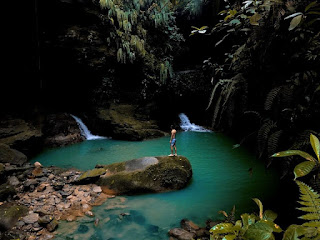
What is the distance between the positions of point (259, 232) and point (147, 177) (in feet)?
14.7

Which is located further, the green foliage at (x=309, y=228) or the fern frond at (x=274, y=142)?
the fern frond at (x=274, y=142)

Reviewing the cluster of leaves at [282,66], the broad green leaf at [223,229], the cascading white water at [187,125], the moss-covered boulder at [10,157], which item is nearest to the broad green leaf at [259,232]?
the broad green leaf at [223,229]

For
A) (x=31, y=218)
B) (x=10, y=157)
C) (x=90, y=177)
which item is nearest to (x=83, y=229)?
(x=31, y=218)

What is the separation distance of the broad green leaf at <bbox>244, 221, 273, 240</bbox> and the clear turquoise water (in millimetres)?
2299

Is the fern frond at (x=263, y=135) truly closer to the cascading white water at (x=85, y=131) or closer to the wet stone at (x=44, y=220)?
the wet stone at (x=44, y=220)

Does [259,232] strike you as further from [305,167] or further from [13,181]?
[13,181]

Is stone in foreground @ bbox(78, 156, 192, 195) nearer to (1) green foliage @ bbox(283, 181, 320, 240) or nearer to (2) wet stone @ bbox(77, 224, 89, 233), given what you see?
(2) wet stone @ bbox(77, 224, 89, 233)

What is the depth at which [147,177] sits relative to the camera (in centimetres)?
512

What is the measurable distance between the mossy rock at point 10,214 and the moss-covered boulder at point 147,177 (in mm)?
1798

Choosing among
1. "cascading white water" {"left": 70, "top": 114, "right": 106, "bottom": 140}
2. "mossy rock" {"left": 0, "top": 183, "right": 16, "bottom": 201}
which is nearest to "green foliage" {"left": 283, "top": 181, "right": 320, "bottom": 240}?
"mossy rock" {"left": 0, "top": 183, "right": 16, "bottom": 201}

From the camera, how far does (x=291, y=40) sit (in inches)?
78.1

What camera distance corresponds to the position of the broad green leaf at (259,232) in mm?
799

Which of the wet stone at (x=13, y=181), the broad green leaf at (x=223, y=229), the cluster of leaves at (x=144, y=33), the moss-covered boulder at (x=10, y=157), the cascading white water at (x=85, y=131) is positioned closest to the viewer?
the broad green leaf at (x=223, y=229)

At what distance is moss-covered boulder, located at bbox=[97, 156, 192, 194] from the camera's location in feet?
16.4
